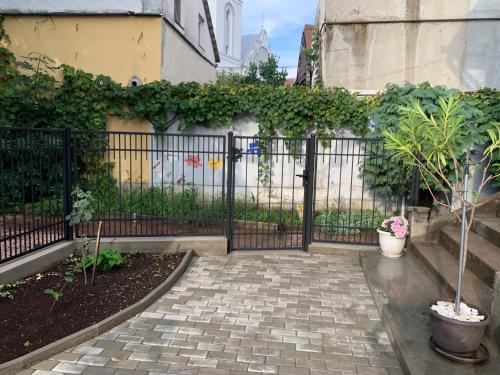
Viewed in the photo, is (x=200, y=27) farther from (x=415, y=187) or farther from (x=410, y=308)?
(x=410, y=308)

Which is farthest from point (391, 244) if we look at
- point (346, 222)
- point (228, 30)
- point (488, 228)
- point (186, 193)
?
point (228, 30)

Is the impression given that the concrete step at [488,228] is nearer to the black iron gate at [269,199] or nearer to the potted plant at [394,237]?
the potted plant at [394,237]

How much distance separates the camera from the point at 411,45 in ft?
29.6

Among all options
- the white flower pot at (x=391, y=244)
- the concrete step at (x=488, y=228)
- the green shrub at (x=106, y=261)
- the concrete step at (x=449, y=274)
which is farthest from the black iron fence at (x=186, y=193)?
the concrete step at (x=488, y=228)

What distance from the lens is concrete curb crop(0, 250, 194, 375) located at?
9.98 ft

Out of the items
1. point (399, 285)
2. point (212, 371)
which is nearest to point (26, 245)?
point (212, 371)

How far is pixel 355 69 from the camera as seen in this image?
930 cm

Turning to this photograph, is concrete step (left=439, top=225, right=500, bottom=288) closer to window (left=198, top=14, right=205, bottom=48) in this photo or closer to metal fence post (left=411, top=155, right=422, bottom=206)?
metal fence post (left=411, top=155, right=422, bottom=206)

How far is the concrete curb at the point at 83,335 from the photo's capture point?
304 centimetres

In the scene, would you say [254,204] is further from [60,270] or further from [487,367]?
[487,367]

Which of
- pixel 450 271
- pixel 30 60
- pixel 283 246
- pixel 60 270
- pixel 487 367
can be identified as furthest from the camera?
pixel 30 60

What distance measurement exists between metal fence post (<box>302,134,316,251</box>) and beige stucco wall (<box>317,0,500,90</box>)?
3.87m

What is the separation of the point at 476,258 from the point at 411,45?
617 centimetres

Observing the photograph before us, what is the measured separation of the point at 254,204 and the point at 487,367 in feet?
19.0
